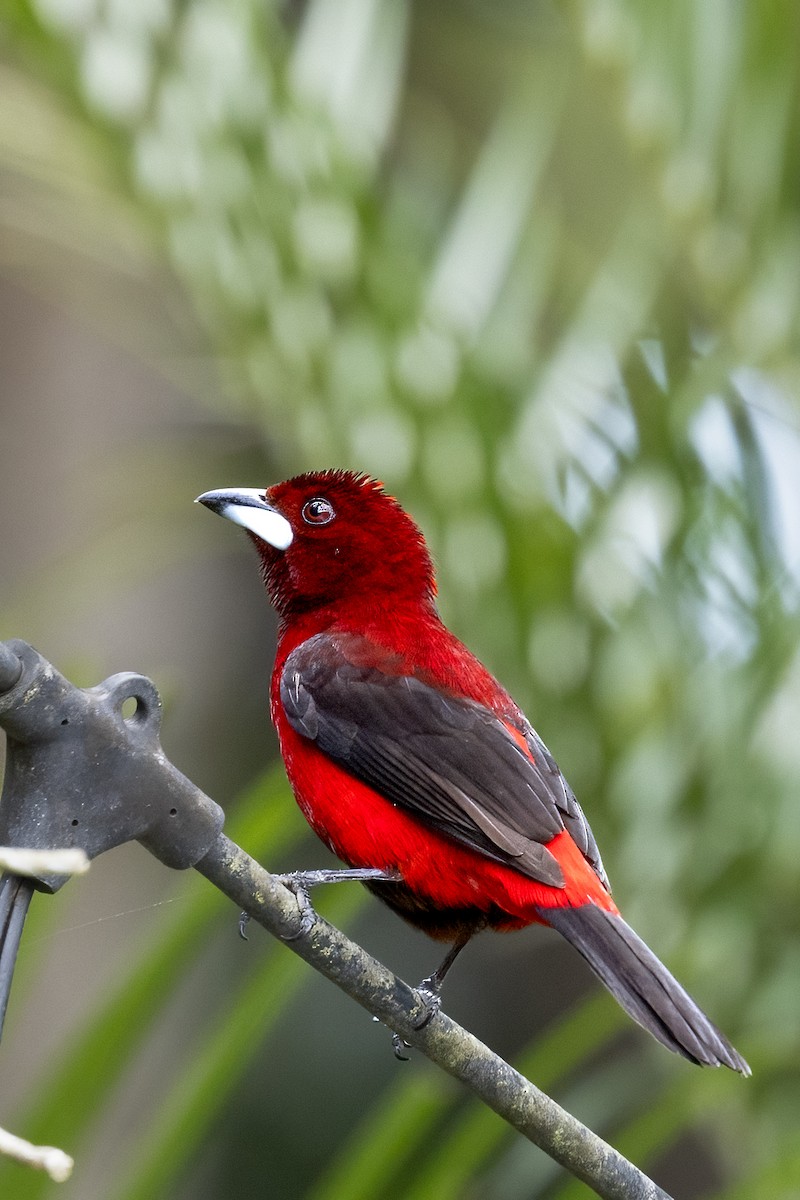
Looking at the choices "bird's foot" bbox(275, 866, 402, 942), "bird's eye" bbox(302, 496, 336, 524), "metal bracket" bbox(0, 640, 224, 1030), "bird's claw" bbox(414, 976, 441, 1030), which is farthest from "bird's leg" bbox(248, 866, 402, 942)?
"bird's eye" bbox(302, 496, 336, 524)

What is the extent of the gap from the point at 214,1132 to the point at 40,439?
85.2 inches

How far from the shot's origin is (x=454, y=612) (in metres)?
2.69

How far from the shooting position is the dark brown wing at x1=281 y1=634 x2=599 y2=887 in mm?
1959

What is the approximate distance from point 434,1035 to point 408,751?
664mm

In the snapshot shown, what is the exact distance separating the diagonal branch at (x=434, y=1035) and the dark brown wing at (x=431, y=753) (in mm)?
531

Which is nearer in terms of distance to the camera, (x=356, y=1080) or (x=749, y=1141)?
(x=749, y=1141)

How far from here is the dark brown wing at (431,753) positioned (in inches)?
77.1

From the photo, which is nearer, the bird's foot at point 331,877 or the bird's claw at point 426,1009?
the bird's claw at point 426,1009

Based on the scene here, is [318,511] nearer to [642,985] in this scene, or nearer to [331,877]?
[331,877]

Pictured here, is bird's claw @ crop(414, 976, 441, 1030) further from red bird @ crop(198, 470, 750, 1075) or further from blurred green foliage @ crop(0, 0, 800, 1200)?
blurred green foliage @ crop(0, 0, 800, 1200)

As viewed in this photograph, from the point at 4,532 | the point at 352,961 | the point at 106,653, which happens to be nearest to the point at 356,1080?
the point at 106,653

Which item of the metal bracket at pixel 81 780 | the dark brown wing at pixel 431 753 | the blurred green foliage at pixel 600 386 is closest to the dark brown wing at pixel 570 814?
the dark brown wing at pixel 431 753

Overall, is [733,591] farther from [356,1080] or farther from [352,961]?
[356,1080]

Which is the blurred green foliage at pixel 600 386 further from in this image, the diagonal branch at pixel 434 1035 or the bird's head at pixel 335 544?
the diagonal branch at pixel 434 1035
